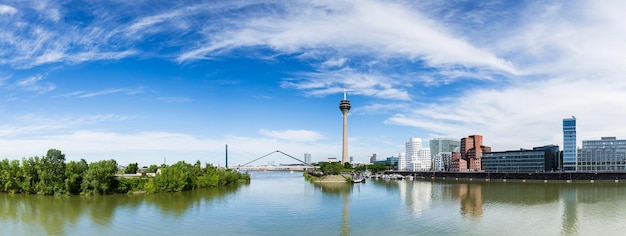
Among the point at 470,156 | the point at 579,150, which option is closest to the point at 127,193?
the point at 579,150

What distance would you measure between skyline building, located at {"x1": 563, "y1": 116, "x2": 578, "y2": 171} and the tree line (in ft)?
303

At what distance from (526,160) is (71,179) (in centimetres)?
11020

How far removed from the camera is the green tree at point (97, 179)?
5016cm

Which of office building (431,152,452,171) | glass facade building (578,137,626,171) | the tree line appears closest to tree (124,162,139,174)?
the tree line

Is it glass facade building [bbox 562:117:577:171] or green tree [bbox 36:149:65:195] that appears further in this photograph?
glass facade building [bbox 562:117:577:171]

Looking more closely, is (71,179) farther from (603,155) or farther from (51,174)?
(603,155)

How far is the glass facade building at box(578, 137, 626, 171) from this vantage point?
100062 mm

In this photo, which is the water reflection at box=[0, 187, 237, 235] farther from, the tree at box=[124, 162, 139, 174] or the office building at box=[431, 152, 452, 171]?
the office building at box=[431, 152, 452, 171]

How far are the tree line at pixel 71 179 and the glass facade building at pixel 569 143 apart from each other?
3637 inches

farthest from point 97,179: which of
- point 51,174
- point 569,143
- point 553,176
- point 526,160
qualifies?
point 526,160

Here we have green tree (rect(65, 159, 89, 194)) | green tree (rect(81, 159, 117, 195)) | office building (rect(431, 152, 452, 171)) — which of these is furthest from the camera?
office building (rect(431, 152, 452, 171))

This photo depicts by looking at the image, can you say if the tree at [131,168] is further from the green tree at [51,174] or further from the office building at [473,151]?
the office building at [473,151]

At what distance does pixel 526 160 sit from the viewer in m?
117

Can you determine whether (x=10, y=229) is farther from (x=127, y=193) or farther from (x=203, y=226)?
(x=127, y=193)
